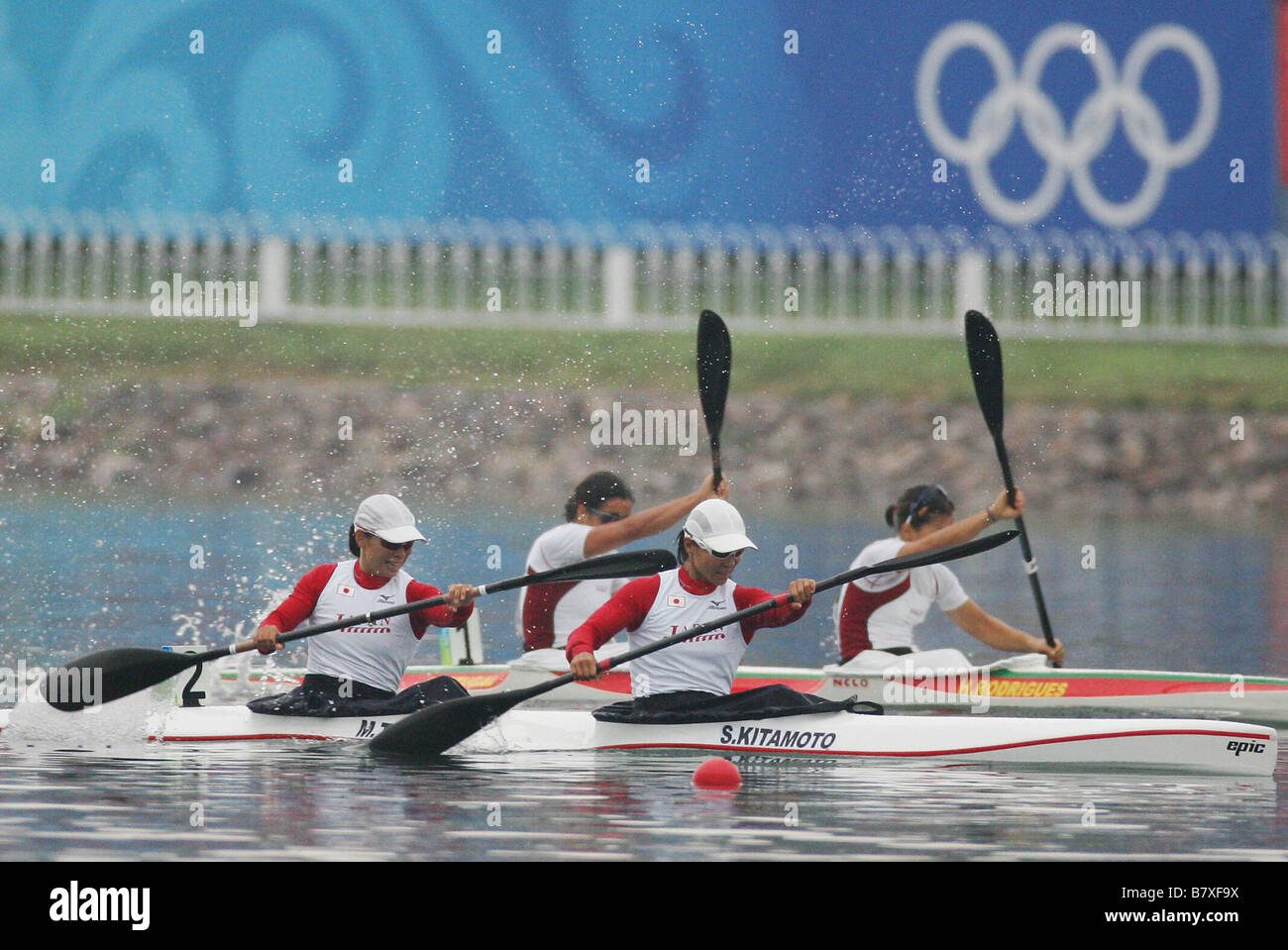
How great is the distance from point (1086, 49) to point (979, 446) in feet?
22.6

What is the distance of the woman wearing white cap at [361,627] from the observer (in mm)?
11391

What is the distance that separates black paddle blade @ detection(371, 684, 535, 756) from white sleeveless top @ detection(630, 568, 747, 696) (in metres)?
0.94

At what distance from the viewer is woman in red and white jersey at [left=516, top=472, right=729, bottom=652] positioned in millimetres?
13453

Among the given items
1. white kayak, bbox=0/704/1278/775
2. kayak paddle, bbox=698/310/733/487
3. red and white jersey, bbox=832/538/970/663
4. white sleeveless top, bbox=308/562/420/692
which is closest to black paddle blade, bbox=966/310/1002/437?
red and white jersey, bbox=832/538/970/663

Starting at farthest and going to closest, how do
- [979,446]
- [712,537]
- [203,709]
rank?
[979,446] → [203,709] → [712,537]

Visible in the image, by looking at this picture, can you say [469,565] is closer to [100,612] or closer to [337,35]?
[100,612]

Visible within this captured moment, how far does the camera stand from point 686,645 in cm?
1107

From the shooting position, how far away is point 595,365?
3412cm

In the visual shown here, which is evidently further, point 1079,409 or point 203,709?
point 1079,409

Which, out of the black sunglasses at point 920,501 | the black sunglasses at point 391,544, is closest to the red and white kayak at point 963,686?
the black sunglasses at point 920,501

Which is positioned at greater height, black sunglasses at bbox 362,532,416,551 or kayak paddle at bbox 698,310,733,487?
kayak paddle at bbox 698,310,733,487

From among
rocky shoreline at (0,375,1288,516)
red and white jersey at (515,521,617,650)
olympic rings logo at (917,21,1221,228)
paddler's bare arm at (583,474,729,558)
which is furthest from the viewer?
olympic rings logo at (917,21,1221,228)

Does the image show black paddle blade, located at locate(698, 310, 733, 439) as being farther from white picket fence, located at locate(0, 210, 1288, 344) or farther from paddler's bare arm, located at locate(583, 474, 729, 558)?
white picket fence, located at locate(0, 210, 1288, 344)

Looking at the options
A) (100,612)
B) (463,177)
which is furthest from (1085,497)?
(100,612)
